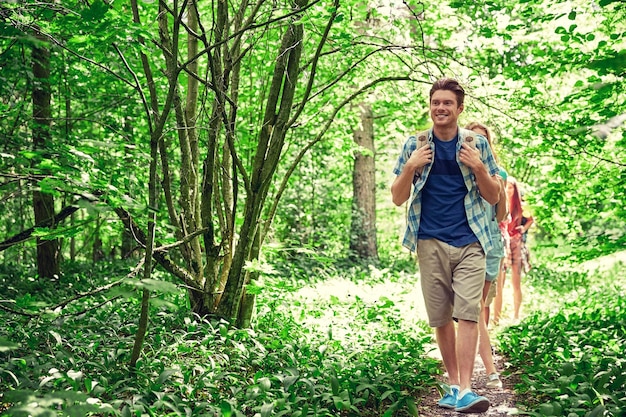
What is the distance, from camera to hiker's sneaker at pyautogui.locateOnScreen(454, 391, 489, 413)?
4039 mm

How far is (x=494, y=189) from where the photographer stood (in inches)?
167

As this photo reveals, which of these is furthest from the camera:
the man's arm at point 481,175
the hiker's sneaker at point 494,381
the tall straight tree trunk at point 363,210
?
the tall straight tree trunk at point 363,210

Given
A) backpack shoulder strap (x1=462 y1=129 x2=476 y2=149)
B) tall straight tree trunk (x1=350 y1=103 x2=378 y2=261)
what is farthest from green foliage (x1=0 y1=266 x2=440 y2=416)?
tall straight tree trunk (x1=350 y1=103 x2=378 y2=261)

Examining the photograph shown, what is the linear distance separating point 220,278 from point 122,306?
169 centimetres

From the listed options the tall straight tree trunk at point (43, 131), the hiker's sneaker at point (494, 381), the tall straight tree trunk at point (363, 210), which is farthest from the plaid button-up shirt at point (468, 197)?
the tall straight tree trunk at point (363, 210)

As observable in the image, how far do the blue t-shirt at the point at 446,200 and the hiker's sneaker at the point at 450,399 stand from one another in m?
1.04

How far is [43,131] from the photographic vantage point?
826 centimetres

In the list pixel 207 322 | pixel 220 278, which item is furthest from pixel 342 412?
pixel 220 278

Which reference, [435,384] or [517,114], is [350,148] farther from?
[435,384]

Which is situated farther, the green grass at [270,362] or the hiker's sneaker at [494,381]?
the hiker's sneaker at [494,381]

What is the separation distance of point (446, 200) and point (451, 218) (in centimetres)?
13

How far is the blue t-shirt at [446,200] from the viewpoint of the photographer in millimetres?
4273

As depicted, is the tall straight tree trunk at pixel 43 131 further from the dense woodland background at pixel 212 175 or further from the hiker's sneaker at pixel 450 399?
the hiker's sneaker at pixel 450 399

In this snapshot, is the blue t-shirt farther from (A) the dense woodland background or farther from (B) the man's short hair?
(A) the dense woodland background
